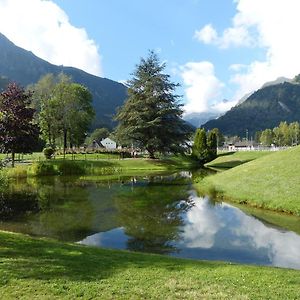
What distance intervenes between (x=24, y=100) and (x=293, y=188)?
35.0 meters

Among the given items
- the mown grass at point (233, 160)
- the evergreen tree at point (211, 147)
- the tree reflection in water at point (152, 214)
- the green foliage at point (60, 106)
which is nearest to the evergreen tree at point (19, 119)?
the tree reflection in water at point (152, 214)

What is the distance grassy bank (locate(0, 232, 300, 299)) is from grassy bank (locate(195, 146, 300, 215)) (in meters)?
13.4

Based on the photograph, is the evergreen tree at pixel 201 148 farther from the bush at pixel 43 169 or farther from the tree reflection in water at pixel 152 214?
the tree reflection in water at pixel 152 214

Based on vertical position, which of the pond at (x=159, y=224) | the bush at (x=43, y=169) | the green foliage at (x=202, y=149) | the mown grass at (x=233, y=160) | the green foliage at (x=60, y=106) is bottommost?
the pond at (x=159, y=224)

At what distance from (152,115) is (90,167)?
693 inches

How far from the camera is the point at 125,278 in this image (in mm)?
10398

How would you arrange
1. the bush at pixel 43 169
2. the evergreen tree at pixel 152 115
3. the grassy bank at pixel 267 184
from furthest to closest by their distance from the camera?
1. the evergreen tree at pixel 152 115
2. the bush at pixel 43 169
3. the grassy bank at pixel 267 184

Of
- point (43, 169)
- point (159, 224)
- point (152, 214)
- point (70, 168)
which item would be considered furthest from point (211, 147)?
point (159, 224)

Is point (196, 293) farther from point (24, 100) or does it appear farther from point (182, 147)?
point (182, 147)

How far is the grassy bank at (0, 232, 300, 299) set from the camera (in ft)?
30.4

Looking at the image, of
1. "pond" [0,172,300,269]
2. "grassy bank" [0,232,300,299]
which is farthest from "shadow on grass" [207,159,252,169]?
"grassy bank" [0,232,300,299]

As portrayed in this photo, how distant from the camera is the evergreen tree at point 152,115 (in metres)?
68.8

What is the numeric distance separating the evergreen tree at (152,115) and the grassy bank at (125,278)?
5468 cm

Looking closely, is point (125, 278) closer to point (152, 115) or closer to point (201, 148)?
point (152, 115)
